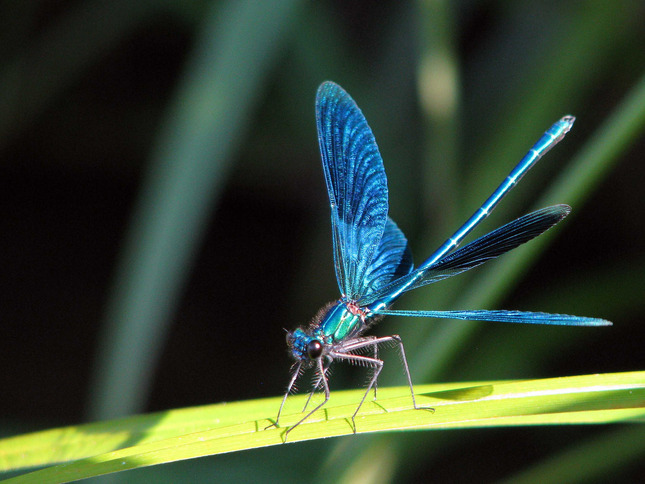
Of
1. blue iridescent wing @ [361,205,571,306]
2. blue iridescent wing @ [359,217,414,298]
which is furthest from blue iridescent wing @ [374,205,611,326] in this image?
blue iridescent wing @ [359,217,414,298]

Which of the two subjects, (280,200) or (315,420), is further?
(280,200)

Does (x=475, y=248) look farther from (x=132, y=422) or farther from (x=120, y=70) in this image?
(x=120, y=70)

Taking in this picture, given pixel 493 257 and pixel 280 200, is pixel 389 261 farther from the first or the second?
pixel 280 200

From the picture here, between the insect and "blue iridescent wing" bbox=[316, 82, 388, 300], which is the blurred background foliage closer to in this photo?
the insect

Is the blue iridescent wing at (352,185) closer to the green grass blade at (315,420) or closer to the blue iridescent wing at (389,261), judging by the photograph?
the blue iridescent wing at (389,261)

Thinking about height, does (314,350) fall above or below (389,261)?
below

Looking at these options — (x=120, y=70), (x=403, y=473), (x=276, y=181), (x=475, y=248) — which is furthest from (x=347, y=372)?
(x=120, y=70)

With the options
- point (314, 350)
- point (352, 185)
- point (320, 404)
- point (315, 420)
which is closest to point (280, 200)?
point (352, 185)

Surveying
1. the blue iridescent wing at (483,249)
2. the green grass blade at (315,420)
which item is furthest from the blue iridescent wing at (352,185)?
the green grass blade at (315,420)
